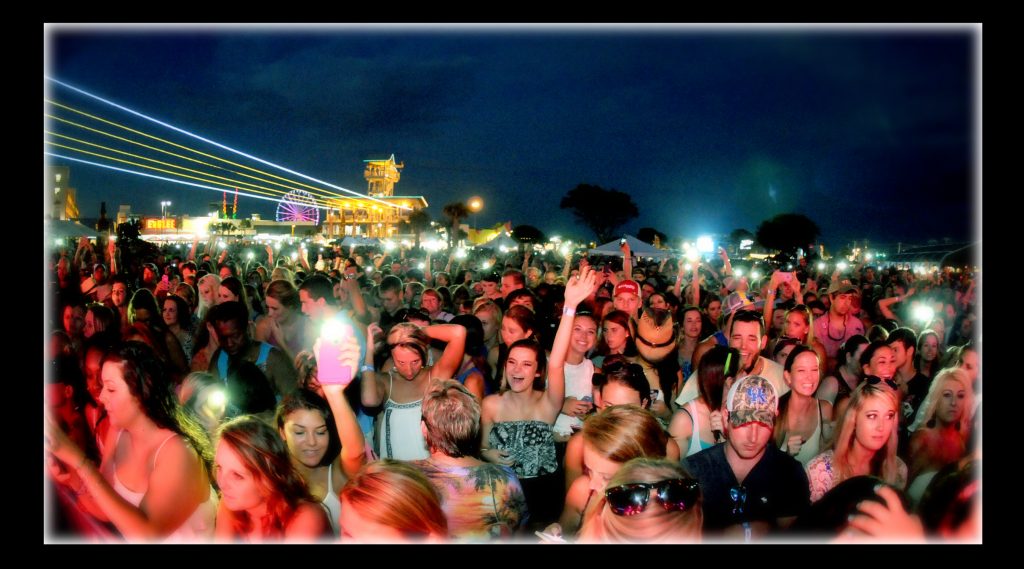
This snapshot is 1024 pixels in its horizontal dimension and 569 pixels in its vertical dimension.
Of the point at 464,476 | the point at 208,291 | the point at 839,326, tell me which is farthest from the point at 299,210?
the point at 464,476

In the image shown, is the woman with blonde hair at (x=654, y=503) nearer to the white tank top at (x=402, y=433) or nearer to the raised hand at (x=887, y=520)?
the raised hand at (x=887, y=520)

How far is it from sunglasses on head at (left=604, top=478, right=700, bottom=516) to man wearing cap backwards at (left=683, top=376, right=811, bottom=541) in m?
0.71

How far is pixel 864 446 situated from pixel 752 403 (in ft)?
2.28

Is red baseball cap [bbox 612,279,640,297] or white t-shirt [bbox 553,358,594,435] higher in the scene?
red baseball cap [bbox 612,279,640,297]

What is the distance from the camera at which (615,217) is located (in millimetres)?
65562

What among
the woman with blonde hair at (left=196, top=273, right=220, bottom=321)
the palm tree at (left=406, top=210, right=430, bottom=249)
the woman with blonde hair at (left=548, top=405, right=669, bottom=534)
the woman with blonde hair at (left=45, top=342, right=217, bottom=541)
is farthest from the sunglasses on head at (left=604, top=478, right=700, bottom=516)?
the palm tree at (left=406, top=210, right=430, bottom=249)

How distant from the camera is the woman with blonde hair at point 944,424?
12.2ft

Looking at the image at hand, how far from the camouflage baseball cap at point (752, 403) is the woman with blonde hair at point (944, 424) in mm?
1111

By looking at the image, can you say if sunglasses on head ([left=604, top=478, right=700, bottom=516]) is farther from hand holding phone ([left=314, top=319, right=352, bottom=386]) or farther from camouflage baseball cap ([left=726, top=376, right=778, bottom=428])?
hand holding phone ([left=314, top=319, right=352, bottom=386])

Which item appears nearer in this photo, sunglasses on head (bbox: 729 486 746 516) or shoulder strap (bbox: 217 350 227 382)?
sunglasses on head (bbox: 729 486 746 516)

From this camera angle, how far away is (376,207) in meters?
144

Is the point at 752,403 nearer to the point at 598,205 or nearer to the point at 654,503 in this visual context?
the point at 654,503

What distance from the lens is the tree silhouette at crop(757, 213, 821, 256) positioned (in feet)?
194
